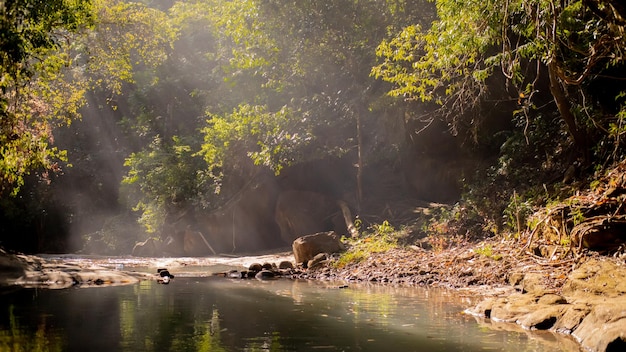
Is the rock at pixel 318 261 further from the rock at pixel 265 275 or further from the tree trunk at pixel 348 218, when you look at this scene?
the tree trunk at pixel 348 218

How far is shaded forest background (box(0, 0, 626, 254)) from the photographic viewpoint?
10.8 meters

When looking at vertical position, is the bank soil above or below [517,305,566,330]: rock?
above

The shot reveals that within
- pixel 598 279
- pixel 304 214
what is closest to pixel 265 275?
pixel 598 279

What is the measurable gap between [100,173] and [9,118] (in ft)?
78.8

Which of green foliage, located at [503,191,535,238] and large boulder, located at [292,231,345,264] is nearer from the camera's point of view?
green foliage, located at [503,191,535,238]

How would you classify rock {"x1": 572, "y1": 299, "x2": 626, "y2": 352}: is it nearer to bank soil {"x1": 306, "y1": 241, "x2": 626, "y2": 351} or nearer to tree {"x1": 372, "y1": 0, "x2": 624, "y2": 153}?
bank soil {"x1": 306, "y1": 241, "x2": 626, "y2": 351}

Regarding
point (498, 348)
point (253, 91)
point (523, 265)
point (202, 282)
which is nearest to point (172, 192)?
point (253, 91)

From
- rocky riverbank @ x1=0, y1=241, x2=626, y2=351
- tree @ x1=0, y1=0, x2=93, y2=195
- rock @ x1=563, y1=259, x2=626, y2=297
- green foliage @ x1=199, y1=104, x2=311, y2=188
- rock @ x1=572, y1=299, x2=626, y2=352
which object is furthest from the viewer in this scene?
green foliage @ x1=199, y1=104, x2=311, y2=188

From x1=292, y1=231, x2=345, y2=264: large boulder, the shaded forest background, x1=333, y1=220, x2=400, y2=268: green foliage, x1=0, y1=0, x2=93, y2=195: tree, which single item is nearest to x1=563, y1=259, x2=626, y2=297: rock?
the shaded forest background

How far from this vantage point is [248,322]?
7230 millimetres

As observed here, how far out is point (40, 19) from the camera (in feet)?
32.5

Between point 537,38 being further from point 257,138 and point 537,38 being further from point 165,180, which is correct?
point 165,180

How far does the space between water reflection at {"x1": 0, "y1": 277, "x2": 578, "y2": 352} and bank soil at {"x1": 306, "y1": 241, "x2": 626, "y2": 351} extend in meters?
0.39

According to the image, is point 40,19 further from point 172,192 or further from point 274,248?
point 172,192
